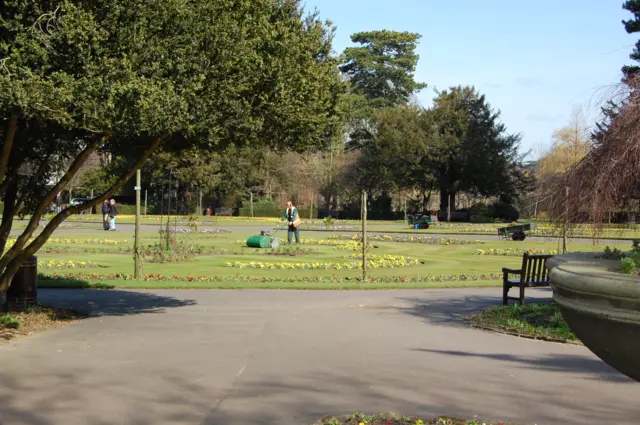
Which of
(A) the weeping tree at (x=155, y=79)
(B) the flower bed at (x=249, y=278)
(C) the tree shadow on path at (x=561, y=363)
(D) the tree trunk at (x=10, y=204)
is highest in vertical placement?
(A) the weeping tree at (x=155, y=79)

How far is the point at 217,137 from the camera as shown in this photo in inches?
401

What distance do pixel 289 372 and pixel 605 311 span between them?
4.77 meters

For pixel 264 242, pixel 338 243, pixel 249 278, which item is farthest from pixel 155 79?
pixel 338 243

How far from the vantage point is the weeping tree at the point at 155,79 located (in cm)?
852

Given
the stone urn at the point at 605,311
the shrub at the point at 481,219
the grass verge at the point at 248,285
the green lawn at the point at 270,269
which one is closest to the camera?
the stone urn at the point at 605,311

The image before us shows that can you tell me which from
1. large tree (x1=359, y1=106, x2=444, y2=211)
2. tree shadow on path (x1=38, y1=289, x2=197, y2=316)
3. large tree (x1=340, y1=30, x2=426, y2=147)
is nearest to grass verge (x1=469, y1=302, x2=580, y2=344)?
tree shadow on path (x1=38, y1=289, x2=197, y2=316)

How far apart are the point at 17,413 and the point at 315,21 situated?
7.53m

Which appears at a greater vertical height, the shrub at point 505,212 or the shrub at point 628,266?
the shrub at point 505,212

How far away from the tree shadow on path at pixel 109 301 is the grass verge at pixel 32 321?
507 millimetres

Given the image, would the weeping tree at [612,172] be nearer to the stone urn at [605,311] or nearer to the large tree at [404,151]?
the stone urn at [605,311]

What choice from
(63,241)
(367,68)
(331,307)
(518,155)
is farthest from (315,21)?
(367,68)

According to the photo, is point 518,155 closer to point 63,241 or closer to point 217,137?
point 63,241

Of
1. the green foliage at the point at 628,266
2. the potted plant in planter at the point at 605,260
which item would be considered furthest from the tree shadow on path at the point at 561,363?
the green foliage at the point at 628,266

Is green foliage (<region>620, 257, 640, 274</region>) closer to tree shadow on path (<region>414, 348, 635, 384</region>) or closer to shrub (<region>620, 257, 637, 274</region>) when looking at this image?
shrub (<region>620, 257, 637, 274</region>)
